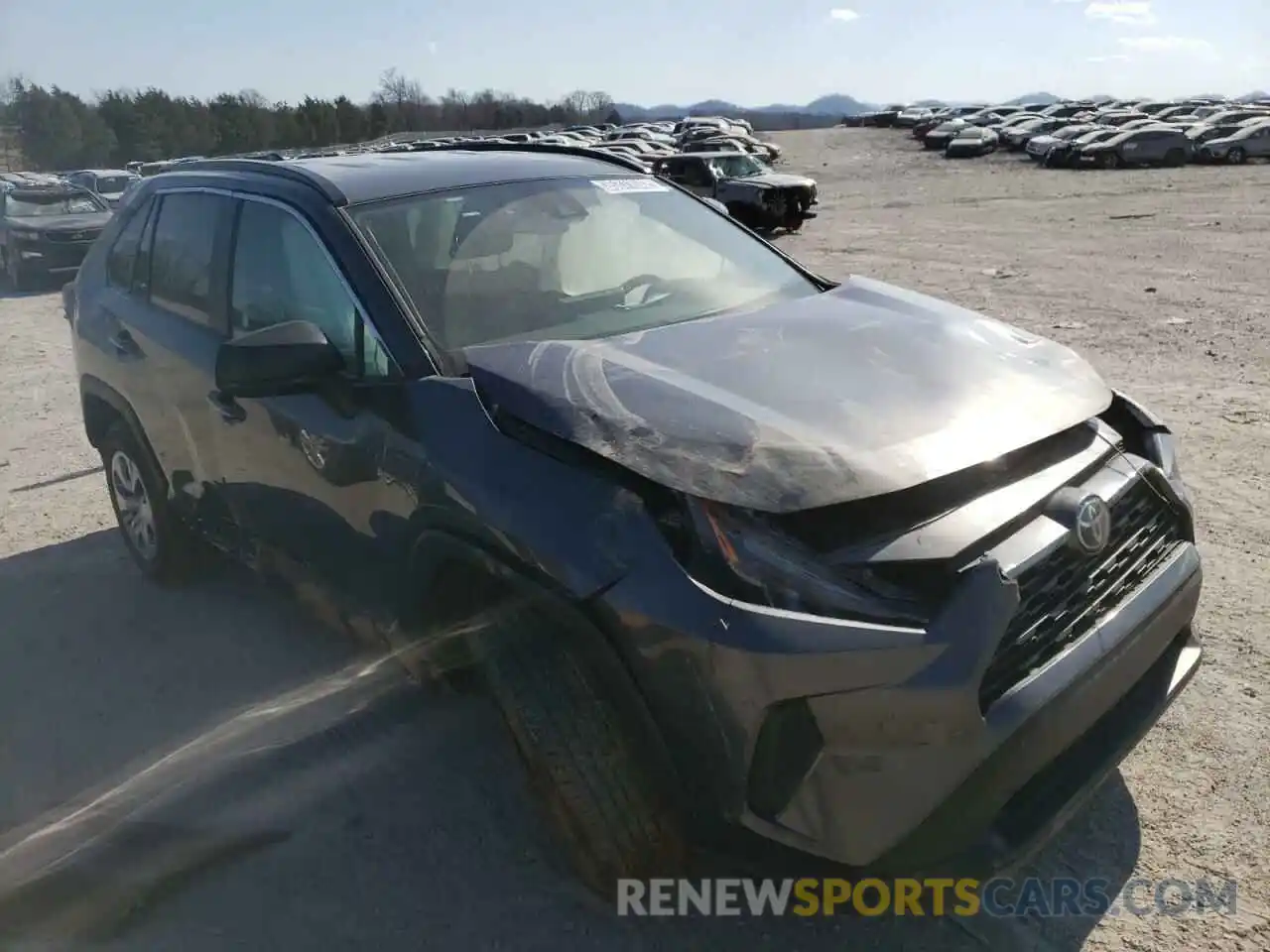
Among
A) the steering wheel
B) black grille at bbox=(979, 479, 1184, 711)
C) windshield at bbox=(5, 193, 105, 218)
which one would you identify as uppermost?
the steering wheel

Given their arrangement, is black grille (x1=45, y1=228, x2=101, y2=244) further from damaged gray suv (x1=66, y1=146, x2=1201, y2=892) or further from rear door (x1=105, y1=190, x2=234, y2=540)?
damaged gray suv (x1=66, y1=146, x2=1201, y2=892)

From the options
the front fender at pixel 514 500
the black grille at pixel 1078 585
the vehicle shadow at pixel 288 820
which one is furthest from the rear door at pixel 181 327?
the black grille at pixel 1078 585

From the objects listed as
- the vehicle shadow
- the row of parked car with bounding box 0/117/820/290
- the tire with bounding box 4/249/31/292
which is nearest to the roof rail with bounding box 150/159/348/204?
the vehicle shadow

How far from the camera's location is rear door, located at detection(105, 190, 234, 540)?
3.89m

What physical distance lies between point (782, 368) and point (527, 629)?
972 mm

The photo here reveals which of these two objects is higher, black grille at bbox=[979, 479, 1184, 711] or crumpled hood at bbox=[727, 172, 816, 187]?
black grille at bbox=[979, 479, 1184, 711]

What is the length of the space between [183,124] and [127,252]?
6342cm

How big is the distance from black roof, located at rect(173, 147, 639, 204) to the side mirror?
0.60 m

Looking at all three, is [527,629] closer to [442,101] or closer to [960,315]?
[960,315]

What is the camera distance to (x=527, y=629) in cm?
258

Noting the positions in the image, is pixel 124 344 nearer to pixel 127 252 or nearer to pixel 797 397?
pixel 127 252

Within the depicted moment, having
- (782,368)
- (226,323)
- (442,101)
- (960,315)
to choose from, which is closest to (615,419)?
(782,368)

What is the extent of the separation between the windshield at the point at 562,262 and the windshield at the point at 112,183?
74.8 ft

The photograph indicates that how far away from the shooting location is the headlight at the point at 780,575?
2135 millimetres
